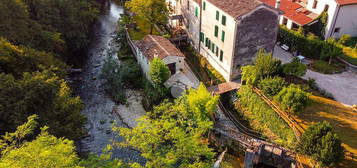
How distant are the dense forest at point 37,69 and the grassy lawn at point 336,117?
75.0 feet

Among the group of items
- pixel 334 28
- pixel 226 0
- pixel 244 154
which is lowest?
pixel 244 154

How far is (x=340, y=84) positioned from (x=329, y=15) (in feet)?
42.4

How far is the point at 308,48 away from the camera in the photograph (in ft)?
135

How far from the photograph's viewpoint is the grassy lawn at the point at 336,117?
86.7 ft

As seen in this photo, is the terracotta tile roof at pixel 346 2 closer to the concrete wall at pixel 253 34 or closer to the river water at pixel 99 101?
the concrete wall at pixel 253 34

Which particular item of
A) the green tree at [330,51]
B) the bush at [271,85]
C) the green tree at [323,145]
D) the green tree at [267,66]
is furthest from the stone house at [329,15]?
the green tree at [323,145]

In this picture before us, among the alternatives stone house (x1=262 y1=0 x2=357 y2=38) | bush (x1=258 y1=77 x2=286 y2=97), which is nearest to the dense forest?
bush (x1=258 y1=77 x2=286 y2=97)

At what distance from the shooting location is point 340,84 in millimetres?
34969

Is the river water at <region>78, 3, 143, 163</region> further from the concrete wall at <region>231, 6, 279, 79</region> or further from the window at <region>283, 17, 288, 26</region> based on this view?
the window at <region>283, 17, 288, 26</region>

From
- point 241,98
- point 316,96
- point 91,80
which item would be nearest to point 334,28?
point 316,96

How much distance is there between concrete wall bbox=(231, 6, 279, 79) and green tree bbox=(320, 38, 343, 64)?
7770 mm

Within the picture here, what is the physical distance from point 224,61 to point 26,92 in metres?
23.5

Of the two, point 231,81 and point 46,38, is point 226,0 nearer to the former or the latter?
point 231,81

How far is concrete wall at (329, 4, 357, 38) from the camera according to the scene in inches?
1658
